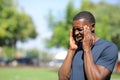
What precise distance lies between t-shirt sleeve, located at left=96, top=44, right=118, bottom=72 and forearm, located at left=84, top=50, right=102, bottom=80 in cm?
13

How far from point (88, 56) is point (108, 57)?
23 centimetres

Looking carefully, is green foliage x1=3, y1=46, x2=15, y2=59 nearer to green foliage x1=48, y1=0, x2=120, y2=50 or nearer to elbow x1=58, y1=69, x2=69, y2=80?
green foliage x1=48, y1=0, x2=120, y2=50

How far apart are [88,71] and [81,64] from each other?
255mm

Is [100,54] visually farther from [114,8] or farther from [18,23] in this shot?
[18,23]

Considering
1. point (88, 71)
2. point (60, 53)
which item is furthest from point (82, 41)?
point (60, 53)

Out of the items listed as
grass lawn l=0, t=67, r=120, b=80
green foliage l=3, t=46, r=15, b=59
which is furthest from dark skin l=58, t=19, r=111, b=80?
green foliage l=3, t=46, r=15, b=59

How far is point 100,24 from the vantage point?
48000mm

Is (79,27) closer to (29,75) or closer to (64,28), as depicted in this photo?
(29,75)

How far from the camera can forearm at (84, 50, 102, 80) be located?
4.04 meters

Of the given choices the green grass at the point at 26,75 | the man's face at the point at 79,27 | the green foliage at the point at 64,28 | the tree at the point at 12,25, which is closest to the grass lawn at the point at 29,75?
A: the green grass at the point at 26,75

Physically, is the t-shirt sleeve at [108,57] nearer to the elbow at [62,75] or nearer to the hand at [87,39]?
the hand at [87,39]

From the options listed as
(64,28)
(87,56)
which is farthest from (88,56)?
(64,28)

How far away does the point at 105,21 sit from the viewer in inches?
1868

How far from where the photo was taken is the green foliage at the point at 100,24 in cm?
4622
